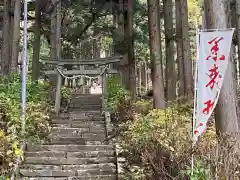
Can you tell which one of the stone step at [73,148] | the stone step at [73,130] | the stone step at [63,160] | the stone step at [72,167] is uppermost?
the stone step at [73,130]

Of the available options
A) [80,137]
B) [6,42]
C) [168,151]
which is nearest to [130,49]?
[6,42]

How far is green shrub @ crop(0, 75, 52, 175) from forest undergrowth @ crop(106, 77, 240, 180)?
2262mm

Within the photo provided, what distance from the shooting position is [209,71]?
6332 millimetres

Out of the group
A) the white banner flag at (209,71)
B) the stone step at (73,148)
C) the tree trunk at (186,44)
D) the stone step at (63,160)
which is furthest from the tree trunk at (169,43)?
the white banner flag at (209,71)

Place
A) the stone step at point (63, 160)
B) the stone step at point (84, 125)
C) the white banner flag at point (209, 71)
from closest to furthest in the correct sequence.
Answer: the white banner flag at point (209, 71) < the stone step at point (63, 160) < the stone step at point (84, 125)

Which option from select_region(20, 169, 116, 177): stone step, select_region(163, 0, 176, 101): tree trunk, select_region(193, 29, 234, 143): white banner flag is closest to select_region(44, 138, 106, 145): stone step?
select_region(20, 169, 116, 177): stone step

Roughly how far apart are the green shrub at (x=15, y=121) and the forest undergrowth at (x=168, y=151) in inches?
89.0

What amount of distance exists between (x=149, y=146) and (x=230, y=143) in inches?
72.7

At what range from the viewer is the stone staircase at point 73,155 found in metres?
8.17

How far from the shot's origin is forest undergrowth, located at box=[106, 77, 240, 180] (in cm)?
543

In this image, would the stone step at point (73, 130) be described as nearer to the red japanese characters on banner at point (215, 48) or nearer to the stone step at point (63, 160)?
the stone step at point (63, 160)

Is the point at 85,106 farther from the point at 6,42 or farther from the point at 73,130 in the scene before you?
the point at 6,42

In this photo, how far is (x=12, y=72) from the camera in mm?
13000

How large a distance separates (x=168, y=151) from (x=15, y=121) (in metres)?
4.26
